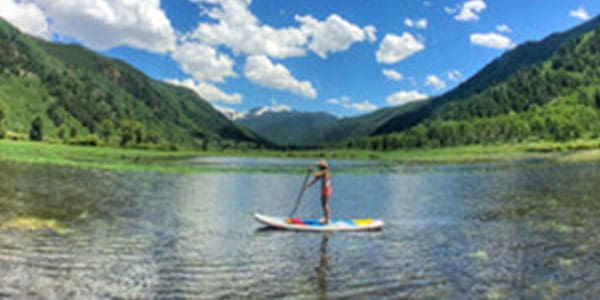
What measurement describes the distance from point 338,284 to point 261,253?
6566 mm

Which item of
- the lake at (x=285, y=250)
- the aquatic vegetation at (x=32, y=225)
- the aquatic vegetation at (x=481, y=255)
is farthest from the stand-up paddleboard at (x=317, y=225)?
the aquatic vegetation at (x=32, y=225)

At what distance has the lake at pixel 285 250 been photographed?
16.3 meters

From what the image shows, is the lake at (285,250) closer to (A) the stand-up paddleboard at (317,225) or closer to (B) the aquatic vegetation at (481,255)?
(B) the aquatic vegetation at (481,255)

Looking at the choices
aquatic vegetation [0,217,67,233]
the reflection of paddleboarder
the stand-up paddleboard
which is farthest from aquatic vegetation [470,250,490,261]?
aquatic vegetation [0,217,67,233]

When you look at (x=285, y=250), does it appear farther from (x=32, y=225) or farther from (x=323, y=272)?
(x=32, y=225)

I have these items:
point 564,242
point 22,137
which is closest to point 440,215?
point 564,242

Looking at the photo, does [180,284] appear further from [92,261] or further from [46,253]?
[46,253]

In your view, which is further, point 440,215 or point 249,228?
point 440,215

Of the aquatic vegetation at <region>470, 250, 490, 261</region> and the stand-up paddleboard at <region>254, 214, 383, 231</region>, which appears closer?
the aquatic vegetation at <region>470, 250, 490, 261</region>

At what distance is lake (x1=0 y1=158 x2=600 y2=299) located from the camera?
16.3 metres

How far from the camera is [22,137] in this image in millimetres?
184500

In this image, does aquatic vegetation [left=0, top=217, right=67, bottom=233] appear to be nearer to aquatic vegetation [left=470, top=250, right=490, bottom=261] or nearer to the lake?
the lake

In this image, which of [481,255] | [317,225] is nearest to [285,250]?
[317,225]

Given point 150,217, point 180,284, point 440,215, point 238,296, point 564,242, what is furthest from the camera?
point 440,215
